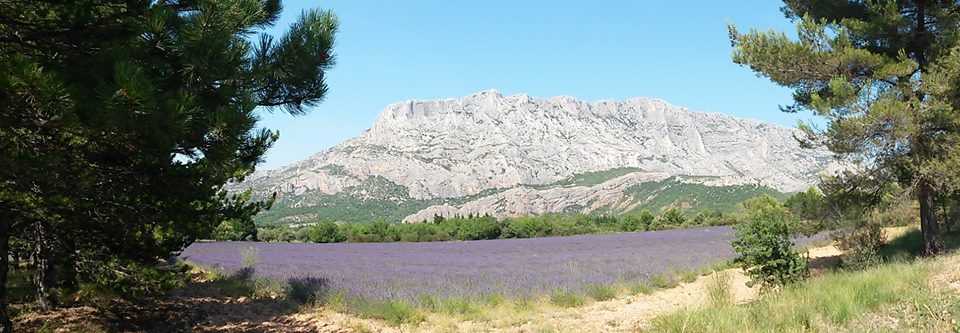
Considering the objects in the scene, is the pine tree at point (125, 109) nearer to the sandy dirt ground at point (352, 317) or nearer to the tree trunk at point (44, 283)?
the tree trunk at point (44, 283)

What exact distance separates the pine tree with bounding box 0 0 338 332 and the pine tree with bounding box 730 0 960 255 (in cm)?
963

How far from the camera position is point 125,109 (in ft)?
9.75

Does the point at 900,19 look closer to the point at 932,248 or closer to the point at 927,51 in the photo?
the point at 927,51

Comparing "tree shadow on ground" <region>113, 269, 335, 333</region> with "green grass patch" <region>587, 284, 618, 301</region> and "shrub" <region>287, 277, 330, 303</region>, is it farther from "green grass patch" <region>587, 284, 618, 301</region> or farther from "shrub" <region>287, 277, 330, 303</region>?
"green grass patch" <region>587, 284, 618, 301</region>

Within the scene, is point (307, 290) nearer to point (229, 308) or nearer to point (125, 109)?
point (229, 308)

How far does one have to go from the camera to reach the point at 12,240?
6.62m

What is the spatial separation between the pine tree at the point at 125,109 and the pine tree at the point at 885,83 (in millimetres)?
9627

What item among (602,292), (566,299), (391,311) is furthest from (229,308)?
(602,292)

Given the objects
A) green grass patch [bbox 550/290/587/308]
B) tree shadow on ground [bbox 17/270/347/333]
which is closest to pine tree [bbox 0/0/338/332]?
tree shadow on ground [bbox 17/270/347/333]

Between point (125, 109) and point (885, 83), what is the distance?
12.9 m

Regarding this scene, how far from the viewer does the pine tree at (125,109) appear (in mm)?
3029

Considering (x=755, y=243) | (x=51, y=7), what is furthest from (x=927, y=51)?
(x=51, y=7)

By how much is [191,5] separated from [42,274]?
613 cm

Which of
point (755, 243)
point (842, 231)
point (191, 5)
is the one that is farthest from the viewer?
point (842, 231)
